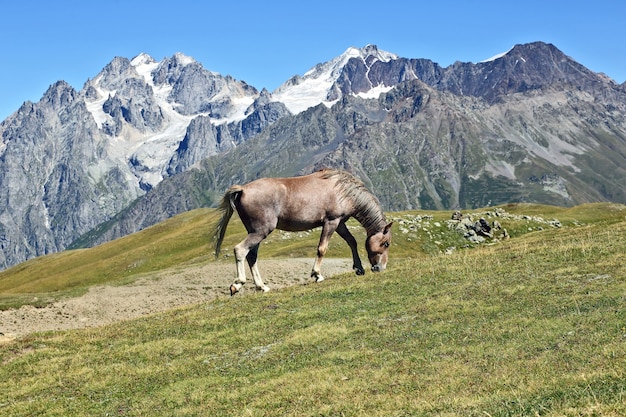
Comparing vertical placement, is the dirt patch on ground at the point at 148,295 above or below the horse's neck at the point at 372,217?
below

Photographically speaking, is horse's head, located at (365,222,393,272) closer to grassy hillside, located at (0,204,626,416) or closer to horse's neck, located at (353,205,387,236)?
horse's neck, located at (353,205,387,236)

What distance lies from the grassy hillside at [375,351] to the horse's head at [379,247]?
0.91m

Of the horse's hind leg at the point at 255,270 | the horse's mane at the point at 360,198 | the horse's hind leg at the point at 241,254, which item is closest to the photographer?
the horse's hind leg at the point at 241,254

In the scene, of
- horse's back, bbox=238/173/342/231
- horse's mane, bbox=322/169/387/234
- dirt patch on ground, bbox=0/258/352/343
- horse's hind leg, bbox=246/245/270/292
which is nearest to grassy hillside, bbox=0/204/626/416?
horse's hind leg, bbox=246/245/270/292

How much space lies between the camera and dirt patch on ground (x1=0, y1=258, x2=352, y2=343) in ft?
126

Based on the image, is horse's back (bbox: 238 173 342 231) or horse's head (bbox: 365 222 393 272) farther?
horse's head (bbox: 365 222 393 272)

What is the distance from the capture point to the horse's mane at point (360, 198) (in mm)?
28953

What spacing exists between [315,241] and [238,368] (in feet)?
173

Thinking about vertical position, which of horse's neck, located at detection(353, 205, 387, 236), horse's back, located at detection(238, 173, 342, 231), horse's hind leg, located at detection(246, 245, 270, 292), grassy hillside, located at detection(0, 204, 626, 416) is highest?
horse's back, located at detection(238, 173, 342, 231)

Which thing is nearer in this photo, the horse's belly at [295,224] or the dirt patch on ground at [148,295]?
the horse's belly at [295,224]

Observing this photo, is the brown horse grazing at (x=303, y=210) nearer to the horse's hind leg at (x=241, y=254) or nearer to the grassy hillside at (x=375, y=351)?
the horse's hind leg at (x=241, y=254)

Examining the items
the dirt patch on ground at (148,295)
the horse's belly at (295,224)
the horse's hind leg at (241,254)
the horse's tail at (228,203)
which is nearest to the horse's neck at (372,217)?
the horse's belly at (295,224)

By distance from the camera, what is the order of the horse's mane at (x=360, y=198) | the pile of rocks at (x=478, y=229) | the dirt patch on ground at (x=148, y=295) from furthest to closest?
the pile of rocks at (x=478, y=229) → the dirt patch on ground at (x=148, y=295) → the horse's mane at (x=360, y=198)

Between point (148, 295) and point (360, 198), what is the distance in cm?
2354
